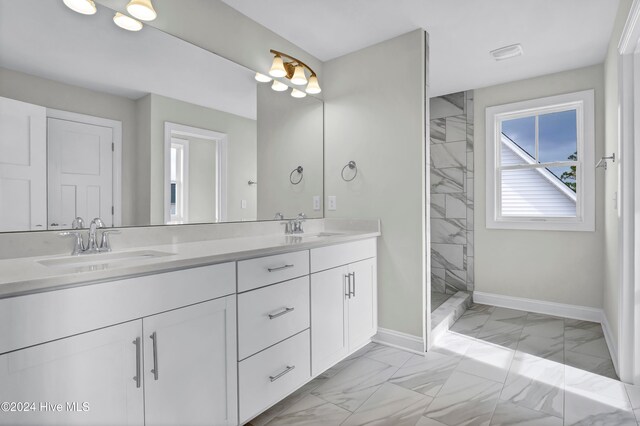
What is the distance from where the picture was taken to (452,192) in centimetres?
384

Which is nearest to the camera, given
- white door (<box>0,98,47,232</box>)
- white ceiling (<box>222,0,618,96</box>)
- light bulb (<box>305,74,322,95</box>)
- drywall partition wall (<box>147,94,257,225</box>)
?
white door (<box>0,98,47,232</box>)

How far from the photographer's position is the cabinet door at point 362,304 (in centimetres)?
229

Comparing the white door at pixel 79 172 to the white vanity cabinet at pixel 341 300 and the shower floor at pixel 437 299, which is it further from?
the shower floor at pixel 437 299

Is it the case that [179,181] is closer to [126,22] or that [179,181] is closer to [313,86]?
[126,22]

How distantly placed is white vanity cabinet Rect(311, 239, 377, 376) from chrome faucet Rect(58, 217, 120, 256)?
1.03 meters

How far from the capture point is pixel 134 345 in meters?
1.14

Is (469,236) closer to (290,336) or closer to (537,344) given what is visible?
(537,344)

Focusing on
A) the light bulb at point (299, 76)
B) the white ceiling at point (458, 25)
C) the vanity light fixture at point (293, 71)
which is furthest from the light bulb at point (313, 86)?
the white ceiling at point (458, 25)

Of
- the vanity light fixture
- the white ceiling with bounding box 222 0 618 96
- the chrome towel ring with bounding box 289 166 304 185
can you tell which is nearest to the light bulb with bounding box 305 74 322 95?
the vanity light fixture

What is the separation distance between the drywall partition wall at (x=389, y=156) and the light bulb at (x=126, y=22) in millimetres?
1551

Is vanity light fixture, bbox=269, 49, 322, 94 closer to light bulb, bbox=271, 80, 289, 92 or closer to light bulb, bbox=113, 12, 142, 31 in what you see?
light bulb, bbox=271, 80, 289, 92

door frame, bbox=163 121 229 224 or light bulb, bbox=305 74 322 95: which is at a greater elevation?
light bulb, bbox=305 74 322 95

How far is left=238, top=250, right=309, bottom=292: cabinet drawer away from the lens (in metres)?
1.52

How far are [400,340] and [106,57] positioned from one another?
8.37 feet
